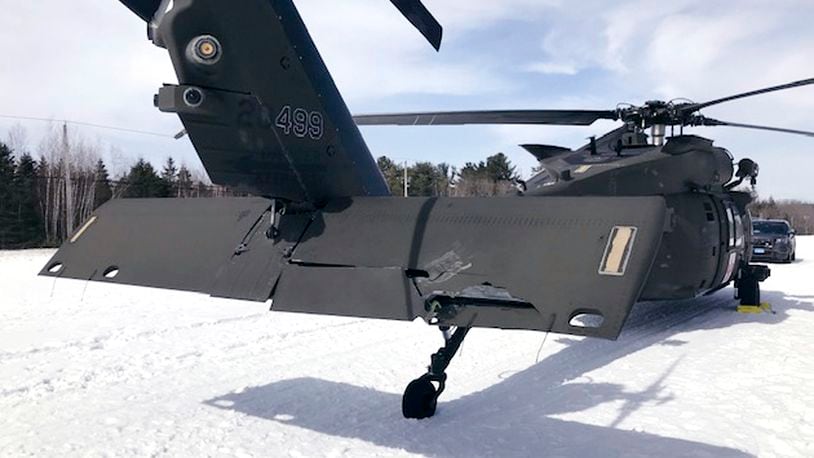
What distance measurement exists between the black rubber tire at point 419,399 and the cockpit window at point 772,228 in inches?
924

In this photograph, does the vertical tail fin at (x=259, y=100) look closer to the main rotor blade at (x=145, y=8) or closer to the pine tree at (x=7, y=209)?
the main rotor blade at (x=145, y=8)

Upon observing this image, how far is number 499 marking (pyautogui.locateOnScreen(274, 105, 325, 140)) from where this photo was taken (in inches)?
173

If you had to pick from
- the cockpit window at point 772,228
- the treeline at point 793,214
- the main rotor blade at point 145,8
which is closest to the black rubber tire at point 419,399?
the main rotor blade at point 145,8

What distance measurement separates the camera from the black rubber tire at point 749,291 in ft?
38.4

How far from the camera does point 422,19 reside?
4.11m

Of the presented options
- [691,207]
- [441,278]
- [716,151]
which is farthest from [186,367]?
[716,151]

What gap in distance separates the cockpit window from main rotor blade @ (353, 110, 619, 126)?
17103 millimetres

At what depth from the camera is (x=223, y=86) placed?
407cm

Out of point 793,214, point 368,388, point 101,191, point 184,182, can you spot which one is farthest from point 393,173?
point 793,214

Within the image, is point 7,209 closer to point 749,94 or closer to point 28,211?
point 28,211

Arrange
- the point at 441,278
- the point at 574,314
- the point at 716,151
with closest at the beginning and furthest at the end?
the point at 574,314, the point at 441,278, the point at 716,151

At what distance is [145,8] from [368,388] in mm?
3912

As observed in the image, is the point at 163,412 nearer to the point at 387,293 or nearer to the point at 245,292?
the point at 245,292

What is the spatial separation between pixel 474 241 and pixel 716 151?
805 cm
